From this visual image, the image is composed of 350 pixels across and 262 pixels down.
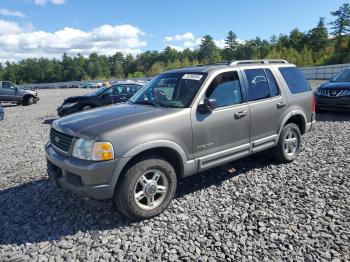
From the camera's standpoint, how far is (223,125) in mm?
4637

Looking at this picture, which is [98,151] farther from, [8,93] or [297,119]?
[8,93]

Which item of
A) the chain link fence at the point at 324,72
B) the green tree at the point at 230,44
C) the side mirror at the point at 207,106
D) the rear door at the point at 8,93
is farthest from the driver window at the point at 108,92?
the green tree at the point at 230,44

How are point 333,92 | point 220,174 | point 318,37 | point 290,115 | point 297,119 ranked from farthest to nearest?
point 318,37, point 333,92, point 297,119, point 290,115, point 220,174

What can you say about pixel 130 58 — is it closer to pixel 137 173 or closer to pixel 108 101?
pixel 108 101

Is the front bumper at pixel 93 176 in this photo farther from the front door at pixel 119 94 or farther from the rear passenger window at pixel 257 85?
the front door at pixel 119 94

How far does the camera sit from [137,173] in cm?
384

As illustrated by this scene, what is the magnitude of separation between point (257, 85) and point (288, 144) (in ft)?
4.57

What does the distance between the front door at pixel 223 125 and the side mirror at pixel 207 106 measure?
0.05m

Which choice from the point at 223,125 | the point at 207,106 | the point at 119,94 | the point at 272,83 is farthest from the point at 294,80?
the point at 119,94

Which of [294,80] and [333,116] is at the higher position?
[294,80]

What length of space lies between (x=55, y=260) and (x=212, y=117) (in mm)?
2625

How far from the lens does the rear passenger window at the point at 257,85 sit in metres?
5.18

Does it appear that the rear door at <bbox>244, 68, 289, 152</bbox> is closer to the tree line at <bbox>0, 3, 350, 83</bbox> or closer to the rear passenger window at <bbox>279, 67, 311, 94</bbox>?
the rear passenger window at <bbox>279, 67, 311, 94</bbox>

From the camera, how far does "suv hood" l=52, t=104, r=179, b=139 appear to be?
12.5ft
